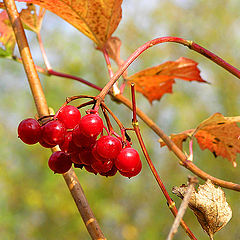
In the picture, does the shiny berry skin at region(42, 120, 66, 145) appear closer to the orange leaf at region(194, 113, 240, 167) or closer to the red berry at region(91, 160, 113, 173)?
the red berry at region(91, 160, 113, 173)

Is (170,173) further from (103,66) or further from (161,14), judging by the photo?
(161,14)

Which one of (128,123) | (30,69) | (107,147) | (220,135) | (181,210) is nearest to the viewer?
(181,210)

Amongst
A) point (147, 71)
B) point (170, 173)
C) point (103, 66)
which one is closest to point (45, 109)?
point (147, 71)

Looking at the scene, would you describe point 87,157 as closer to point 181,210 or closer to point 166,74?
point 181,210

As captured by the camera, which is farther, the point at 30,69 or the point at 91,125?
the point at 30,69

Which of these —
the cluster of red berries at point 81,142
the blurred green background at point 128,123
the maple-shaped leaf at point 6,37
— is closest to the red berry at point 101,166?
the cluster of red berries at point 81,142

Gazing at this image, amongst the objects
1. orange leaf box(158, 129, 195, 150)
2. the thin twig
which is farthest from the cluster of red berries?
orange leaf box(158, 129, 195, 150)

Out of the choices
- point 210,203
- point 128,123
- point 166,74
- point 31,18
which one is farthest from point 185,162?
point 128,123
